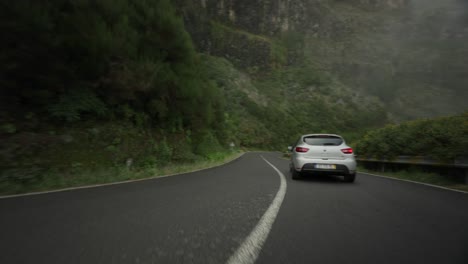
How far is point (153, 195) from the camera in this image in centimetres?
479

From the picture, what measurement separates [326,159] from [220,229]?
215 inches

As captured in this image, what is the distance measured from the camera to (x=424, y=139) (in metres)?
9.19

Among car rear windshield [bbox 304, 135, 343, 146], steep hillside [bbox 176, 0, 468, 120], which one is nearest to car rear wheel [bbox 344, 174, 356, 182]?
car rear windshield [bbox 304, 135, 343, 146]

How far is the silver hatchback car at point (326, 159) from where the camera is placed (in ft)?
23.4

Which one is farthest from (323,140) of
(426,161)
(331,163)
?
(426,161)

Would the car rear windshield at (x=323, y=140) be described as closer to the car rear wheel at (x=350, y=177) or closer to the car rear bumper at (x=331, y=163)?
the car rear bumper at (x=331, y=163)

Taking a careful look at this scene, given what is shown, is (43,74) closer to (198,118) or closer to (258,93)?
(198,118)

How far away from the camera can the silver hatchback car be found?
7117mm

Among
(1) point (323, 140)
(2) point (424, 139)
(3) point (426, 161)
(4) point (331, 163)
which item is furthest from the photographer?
(2) point (424, 139)

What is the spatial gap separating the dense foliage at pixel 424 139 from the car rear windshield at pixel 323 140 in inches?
142

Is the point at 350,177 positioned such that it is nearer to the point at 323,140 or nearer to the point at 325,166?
the point at 325,166

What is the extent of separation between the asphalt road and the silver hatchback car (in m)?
2.43

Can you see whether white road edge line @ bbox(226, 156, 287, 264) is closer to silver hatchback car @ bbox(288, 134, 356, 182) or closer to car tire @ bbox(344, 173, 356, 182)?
silver hatchback car @ bbox(288, 134, 356, 182)

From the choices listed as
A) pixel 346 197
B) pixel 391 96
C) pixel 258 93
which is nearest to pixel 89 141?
pixel 346 197
